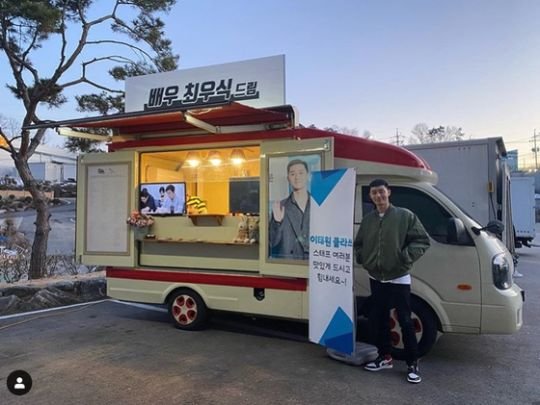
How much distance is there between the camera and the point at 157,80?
689cm

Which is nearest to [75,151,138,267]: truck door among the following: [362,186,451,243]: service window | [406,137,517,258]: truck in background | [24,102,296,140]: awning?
[24,102,296,140]: awning

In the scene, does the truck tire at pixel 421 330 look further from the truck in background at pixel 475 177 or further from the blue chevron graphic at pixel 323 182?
the truck in background at pixel 475 177

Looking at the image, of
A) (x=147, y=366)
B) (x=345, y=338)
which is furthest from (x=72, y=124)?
(x=345, y=338)

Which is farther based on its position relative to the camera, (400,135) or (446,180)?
(400,135)

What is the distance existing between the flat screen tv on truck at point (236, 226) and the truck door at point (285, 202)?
0.6 inches

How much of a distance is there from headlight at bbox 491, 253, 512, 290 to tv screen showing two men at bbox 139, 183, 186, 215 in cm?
390

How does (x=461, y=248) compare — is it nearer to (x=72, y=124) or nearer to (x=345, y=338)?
(x=345, y=338)

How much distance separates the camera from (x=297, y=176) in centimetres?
531

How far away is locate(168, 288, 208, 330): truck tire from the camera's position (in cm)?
587

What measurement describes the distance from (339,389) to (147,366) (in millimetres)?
1954

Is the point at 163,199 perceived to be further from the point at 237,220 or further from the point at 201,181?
the point at 237,220

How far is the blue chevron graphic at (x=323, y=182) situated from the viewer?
14.5 feet

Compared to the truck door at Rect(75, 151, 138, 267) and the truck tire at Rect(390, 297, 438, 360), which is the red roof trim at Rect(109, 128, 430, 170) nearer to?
the truck tire at Rect(390, 297, 438, 360)

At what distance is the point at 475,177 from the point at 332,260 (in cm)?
434
